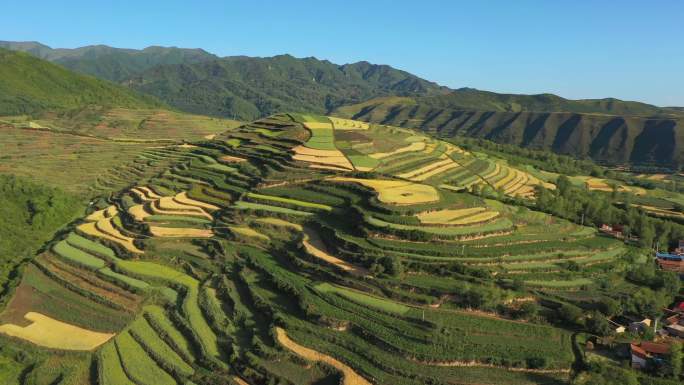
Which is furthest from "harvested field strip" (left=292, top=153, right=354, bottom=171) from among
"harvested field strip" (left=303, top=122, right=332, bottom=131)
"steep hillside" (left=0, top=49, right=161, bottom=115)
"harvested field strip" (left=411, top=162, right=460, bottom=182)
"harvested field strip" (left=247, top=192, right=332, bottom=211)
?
"steep hillside" (left=0, top=49, right=161, bottom=115)

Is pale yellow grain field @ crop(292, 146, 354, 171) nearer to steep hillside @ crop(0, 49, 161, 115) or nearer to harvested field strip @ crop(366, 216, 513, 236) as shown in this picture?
harvested field strip @ crop(366, 216, 513, 236)

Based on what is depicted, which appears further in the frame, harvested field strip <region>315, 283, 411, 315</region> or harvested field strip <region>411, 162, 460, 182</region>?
harvested field strip <region>411, 162, 460, 182</region>

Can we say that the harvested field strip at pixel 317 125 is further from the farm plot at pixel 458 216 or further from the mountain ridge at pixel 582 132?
the mountain ridge at pixel 582 132

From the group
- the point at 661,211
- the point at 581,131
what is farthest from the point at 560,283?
the point at 581,131

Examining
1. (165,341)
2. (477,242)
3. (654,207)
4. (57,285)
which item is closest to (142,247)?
(57,285)

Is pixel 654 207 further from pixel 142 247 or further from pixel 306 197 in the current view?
pixel 142 247
